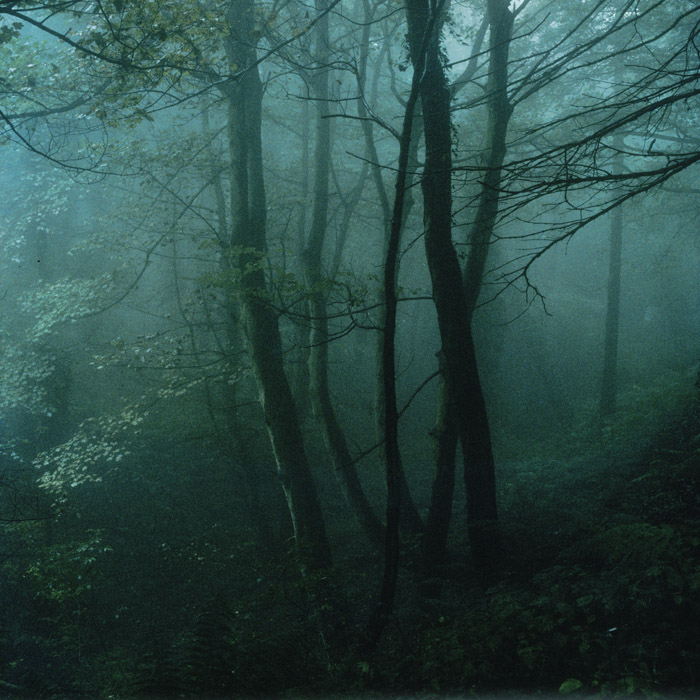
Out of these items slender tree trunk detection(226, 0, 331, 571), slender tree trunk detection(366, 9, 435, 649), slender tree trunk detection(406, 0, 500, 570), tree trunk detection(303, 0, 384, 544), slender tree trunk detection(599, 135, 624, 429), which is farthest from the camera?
slender tree trunk detection(599, 135, 624, 429)

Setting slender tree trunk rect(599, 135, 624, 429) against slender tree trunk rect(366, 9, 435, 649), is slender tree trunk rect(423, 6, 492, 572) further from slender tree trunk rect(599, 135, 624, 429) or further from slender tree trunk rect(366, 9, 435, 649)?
slender tree trunk rect(599, 135, 624, 429)

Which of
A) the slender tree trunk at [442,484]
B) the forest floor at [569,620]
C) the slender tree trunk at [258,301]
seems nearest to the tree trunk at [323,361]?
the slender tree trunk at [258,301]

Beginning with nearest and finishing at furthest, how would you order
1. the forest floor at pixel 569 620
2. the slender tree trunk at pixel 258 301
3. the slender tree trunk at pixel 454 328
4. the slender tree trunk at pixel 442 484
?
the forest floor at pixel 569 620, the slender tree trunk at pixel 454 328, the slender tree trunk at pixel 442 484, the slender tree trunk at pixel 258 301

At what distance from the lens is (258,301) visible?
7.98 m

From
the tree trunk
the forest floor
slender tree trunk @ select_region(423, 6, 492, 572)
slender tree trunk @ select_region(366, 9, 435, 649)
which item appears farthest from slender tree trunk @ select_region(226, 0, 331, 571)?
slender tree trunk @ select_region(366, 9, 435, 649)

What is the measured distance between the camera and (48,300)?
522 inches

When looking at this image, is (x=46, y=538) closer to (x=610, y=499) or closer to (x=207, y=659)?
(x=207, y=659)

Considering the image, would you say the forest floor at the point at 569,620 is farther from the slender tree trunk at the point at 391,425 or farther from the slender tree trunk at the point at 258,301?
the slender tree trunk at the point at 258,301

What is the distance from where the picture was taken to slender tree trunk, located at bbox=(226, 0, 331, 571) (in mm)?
7684

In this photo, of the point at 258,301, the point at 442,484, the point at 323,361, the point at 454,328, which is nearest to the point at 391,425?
the point at 454,328

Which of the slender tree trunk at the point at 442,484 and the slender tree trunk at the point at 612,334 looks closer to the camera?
the slender tree trunk at the point at 442,484

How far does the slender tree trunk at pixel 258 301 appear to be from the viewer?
768 centimetres

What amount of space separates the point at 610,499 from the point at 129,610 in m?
7.58

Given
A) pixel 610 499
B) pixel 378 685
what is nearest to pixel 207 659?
pixel 378 685
